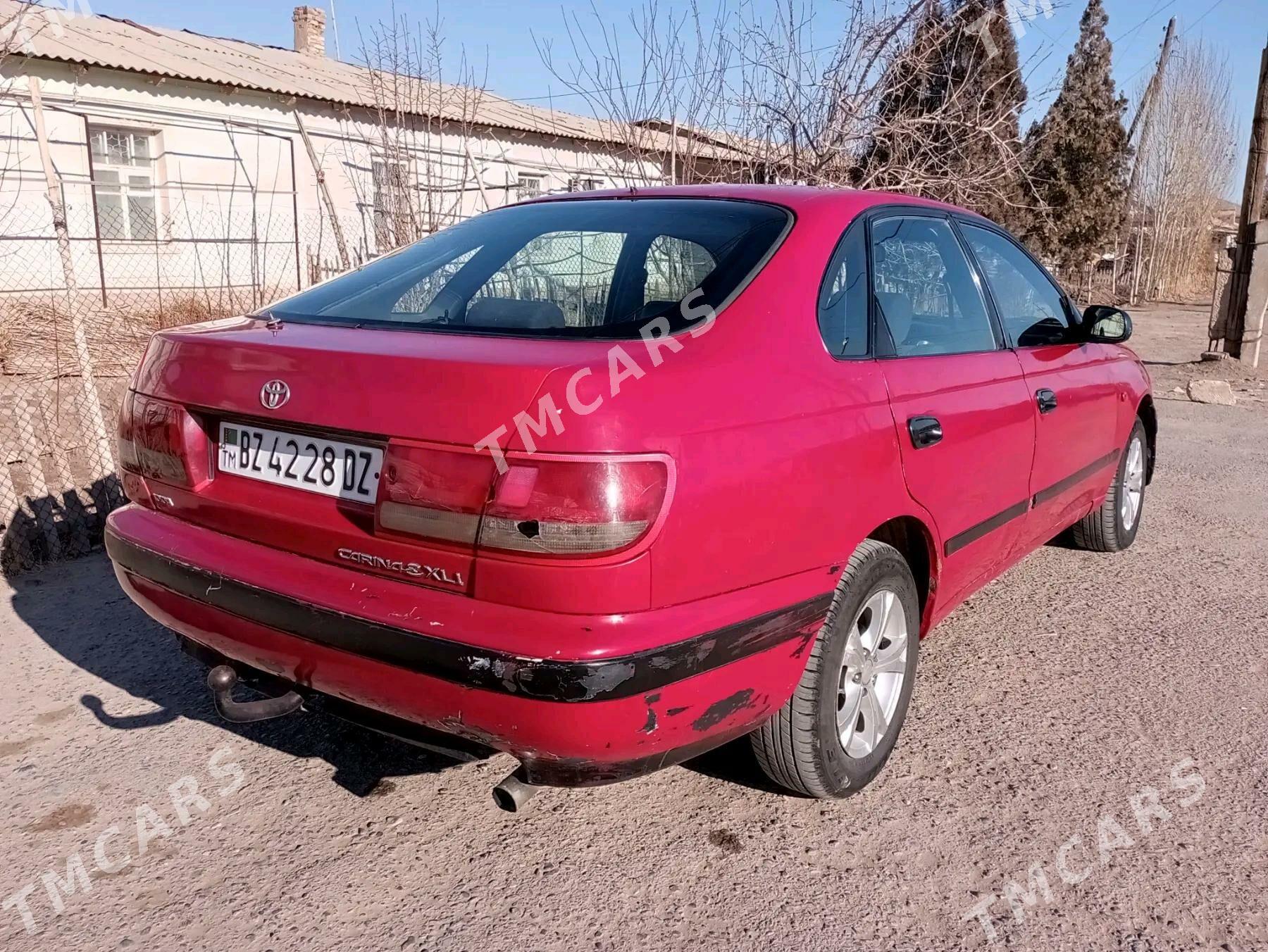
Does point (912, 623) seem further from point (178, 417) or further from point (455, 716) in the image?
point (178, 417)

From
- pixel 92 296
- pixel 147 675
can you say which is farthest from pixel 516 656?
pixel 92 296

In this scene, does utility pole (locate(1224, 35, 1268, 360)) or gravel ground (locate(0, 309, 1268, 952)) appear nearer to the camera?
gravel ground (locate(0, 309, 1268, 952))

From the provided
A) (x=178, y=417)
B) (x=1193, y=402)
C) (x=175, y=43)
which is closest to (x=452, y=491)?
(x=178, y=417)

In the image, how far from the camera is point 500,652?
6.08 feet

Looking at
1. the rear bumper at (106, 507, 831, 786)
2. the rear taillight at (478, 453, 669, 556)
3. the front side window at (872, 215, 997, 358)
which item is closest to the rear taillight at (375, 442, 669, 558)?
the rear taillight at (478, 453, 669, 556)

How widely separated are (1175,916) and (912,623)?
921 millimetres

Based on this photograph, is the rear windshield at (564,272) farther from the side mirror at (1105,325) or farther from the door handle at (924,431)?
the side mirror at (1105,325)

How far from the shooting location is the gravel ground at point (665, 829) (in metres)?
2.15

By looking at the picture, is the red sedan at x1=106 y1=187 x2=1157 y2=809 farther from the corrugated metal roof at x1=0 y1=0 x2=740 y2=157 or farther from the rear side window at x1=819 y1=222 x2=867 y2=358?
the corrugated metal roof at x1=0 y1=0 x2=740 y2=157

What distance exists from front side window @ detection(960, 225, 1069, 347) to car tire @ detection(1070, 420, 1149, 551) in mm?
1063

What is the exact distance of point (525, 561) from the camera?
185 cm

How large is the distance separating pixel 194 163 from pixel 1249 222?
14657 mm

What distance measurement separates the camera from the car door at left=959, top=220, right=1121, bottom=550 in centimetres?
343

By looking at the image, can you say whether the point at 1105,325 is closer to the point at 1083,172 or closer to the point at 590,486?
the point at 590,486
